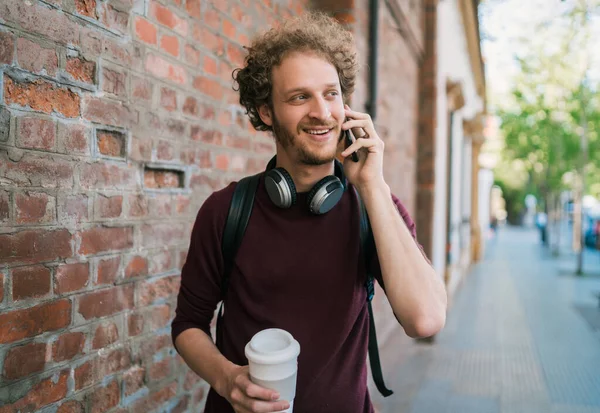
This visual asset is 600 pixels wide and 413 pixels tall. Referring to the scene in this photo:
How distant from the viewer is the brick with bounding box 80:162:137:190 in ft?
5.31

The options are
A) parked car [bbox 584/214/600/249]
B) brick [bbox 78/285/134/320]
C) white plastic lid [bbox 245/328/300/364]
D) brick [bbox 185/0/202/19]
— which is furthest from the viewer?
parked car [bbox 584/214/600/249]

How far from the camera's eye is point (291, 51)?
5.34 ft

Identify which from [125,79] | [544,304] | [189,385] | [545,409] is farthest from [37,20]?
[544,304]

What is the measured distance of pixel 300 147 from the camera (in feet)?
5.17

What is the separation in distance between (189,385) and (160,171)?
1002 mm

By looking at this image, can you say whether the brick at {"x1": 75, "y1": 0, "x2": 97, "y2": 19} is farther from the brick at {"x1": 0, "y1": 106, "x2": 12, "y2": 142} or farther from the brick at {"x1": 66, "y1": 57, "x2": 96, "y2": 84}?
the brick at {"x1": 0, "y1": 106, "x2": 12, "y2": 142}

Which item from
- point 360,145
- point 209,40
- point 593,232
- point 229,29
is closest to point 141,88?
point 209,40

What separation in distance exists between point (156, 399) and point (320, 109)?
1370 millimetres

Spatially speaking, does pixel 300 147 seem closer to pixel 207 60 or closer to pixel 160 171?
pixel 160 171

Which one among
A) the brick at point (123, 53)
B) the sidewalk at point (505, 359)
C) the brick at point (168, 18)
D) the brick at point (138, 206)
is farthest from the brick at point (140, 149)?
the sidewalk at point (505, 359)

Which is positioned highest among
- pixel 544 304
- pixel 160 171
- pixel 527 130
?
pixel 527 130

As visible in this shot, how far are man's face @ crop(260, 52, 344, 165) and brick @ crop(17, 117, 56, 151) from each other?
0.69 metres

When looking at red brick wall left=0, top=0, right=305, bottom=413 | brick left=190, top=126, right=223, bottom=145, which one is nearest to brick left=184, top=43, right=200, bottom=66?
red brick wall left=0, top=0, right=305, bottom=413

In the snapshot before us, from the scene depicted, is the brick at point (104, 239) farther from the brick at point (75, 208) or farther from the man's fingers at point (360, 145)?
the man's fingers at point (360, 145)
